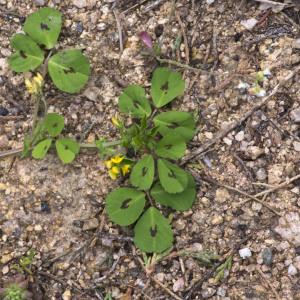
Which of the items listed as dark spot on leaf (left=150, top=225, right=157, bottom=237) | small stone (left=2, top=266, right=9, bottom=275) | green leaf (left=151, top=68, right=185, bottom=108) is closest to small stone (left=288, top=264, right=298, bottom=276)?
dark spot on leaf (left=150, top=225, right=157, bottom=237)

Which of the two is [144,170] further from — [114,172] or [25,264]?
[25,264]

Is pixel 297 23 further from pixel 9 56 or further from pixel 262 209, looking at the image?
pixel 9 56

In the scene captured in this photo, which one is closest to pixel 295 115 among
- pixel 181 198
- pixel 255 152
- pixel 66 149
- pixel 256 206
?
pixel 255 152

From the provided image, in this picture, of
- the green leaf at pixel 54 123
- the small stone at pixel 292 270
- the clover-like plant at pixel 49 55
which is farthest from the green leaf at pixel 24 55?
the small stone at pixel 292 270

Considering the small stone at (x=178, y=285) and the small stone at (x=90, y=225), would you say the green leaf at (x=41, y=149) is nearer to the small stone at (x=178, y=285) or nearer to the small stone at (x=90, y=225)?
the small stone at (x=90, y=225)

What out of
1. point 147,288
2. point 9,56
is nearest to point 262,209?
point 147,288
